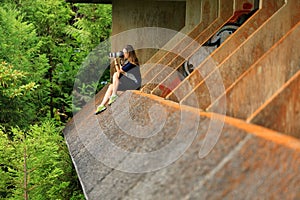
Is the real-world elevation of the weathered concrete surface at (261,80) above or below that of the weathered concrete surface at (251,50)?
above

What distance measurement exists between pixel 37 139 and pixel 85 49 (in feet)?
28.4

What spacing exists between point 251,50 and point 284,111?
2057mm

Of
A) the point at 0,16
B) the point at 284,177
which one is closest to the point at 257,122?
the point at 284,177

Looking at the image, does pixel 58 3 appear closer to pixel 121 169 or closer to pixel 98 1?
pixel 98 1

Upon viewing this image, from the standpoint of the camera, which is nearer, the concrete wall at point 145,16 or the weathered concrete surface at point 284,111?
the weathered concrete surface at point 284,111

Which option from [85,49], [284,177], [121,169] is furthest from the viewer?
[85,49]

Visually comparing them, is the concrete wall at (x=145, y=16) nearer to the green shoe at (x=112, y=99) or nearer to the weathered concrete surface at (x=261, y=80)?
the green shoe at (x=112, y=99)

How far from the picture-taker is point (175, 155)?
122 inches

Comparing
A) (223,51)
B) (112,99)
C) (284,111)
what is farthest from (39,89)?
(284,111)

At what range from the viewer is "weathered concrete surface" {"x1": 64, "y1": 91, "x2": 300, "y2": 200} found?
2.04m

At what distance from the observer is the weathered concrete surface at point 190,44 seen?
7436 mm

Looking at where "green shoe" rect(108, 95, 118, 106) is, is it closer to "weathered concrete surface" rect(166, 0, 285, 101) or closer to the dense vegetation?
the dense vegetation

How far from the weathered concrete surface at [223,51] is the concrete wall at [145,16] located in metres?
5.95

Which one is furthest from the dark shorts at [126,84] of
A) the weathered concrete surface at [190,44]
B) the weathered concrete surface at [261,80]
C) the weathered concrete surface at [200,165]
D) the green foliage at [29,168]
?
the weathered concrete surface at [261,80]
